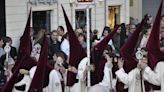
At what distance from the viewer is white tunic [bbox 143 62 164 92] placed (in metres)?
9.83

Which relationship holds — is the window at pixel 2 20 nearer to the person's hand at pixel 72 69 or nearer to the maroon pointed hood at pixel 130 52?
the person's hand at pixel 72 69

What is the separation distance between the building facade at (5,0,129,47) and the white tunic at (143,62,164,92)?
488cm

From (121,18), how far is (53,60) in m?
13.2

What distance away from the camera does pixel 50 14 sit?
62.5 feet

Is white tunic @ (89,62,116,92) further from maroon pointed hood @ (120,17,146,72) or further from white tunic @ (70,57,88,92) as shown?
maroon pointed hood @ (120,17,146,72)

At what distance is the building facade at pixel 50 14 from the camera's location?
17.2 m

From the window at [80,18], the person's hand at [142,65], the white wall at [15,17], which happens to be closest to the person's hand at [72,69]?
the person's hand at [142,65]

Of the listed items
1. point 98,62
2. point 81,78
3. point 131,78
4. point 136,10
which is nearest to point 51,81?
point 81,78

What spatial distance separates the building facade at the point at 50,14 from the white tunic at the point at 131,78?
443 centimetres

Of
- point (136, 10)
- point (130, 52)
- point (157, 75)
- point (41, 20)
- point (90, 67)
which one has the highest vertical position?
point (136, 10)

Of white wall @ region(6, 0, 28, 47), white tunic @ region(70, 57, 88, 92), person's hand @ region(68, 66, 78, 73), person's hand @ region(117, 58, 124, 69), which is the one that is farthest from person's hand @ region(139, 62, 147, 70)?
white wall @ region(6, 0, 28, 47)

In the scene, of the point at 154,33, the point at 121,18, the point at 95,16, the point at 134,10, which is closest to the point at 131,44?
the point at 154,33

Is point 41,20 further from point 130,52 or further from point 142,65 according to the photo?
point 142,65

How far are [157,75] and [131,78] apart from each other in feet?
1.87
